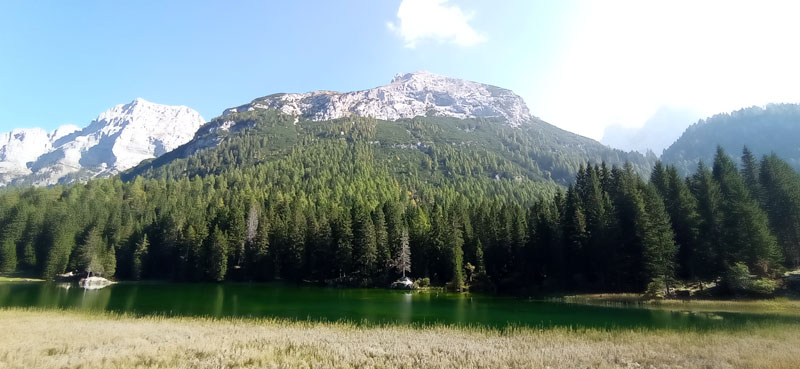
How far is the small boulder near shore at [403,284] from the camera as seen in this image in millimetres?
85375

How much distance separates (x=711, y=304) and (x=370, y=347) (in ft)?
162

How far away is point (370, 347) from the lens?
25.3 meters

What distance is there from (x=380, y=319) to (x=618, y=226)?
48664 millimetres

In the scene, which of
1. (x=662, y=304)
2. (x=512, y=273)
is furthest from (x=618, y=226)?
(x=512, y=273)

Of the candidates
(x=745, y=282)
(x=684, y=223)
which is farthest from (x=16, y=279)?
(x=745, y=282)

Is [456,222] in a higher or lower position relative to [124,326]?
higher

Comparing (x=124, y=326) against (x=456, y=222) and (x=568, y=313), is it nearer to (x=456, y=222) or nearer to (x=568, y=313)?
(x=568, y=313)

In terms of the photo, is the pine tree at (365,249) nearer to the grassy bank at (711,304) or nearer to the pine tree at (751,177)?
the grassy bank at (711,304)

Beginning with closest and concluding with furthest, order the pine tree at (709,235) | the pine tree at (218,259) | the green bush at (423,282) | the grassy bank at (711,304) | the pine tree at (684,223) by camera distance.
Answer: the grassy bank at (711,304)
the pine tree at (709,235)
the pine tree at (684,223)
the green bush at (423,282)
the pine tree at (218,259)

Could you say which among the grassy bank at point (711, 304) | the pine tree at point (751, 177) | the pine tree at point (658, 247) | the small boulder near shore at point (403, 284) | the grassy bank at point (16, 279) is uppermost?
the pine tree at point (751, 177)

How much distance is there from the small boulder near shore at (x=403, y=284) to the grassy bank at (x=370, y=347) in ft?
172

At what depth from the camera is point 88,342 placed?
25.3 metres

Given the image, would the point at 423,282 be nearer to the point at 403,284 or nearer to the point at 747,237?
the point at 403,284

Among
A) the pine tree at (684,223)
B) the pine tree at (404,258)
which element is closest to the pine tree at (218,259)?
the pine tree at (404,258)
